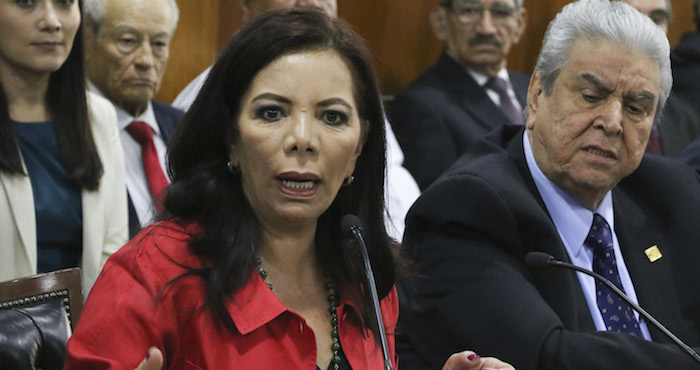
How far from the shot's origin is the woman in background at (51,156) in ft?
8.40

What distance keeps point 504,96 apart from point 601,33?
75.9 inches

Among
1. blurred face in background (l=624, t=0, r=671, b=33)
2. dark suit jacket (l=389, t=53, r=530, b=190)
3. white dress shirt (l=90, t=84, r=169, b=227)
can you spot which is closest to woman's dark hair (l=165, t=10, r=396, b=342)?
white dress shirt (l=90, t=84, r=169, b=227)

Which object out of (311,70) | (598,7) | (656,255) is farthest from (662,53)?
(311,70)

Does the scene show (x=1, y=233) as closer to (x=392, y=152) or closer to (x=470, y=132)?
(x=392, y=152)

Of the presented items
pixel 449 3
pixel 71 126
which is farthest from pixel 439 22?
pixel 71 126

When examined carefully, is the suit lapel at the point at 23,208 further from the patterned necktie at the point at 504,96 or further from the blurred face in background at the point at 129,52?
the patterned necktie at the point at 504,96

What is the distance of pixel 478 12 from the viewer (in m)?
4.18

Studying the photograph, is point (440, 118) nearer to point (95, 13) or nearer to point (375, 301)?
point (95, 13)

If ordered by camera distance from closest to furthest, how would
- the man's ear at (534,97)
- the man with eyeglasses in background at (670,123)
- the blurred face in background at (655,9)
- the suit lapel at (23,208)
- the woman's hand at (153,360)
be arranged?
the woman's hand at (153,360) → the man's ear at (534,97) → the suit lapel at (23,208) → the man with eyeglasses in background at (670,123) → the blurred face in background at (655,9)

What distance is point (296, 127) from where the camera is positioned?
5.63ft

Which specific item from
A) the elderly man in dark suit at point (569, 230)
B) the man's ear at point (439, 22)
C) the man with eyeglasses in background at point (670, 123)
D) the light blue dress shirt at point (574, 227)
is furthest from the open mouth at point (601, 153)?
the man's ear at point (439, 22)

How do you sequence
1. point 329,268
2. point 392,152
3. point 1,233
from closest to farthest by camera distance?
point 329,268, point 1,233, point 392,152

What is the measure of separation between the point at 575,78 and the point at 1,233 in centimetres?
135

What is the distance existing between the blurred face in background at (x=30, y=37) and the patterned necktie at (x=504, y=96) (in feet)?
6.16
